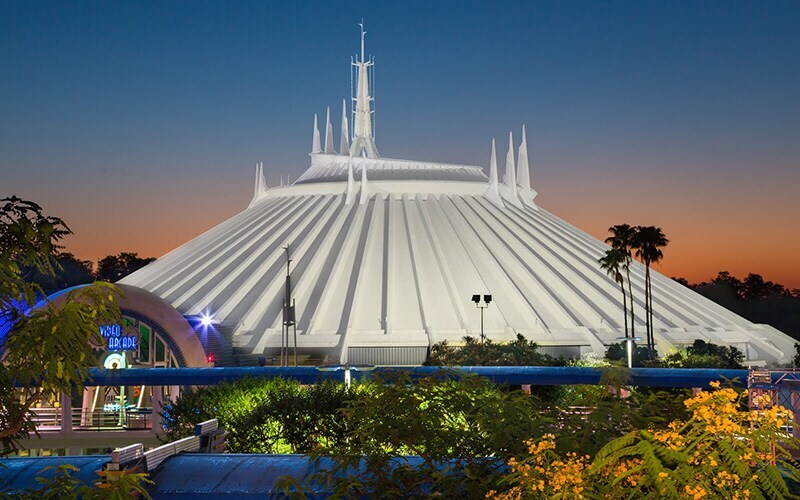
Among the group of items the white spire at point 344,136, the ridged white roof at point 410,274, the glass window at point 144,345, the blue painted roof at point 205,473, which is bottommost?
the blue painted roof at point 205,473

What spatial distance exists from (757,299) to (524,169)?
3994 centimetres

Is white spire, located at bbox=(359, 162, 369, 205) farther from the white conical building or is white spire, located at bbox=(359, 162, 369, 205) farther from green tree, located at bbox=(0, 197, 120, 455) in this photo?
green tree, located at bbox=(0, 197, 120, 455)

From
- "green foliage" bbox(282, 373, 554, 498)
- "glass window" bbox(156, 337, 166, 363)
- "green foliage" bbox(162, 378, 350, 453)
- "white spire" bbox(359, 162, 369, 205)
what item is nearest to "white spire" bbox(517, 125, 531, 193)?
"white spire" bbox(359, 162, 369, 205)

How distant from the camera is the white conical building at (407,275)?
46688 mm

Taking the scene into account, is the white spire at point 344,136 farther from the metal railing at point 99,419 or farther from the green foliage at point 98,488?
the green foliage at point 98,488

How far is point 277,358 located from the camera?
45.5 meters

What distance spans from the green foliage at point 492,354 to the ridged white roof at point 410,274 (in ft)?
9.36

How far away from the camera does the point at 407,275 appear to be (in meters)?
51.8

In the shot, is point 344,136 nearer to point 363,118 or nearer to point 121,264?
point 363,118

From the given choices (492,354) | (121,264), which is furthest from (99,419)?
(121,264)

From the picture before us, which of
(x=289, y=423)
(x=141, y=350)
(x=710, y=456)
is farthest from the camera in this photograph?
(x=141, y=350)

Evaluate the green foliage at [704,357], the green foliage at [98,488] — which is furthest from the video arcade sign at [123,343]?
the green foliage at [98,488]

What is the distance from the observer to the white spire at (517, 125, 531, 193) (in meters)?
69.4

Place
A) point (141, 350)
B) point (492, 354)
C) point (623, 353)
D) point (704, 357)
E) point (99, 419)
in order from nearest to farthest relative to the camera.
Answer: point (99, 419) < point (141, 350) < point (492, 354) < point (704, 357) < point (623, 353)
